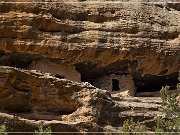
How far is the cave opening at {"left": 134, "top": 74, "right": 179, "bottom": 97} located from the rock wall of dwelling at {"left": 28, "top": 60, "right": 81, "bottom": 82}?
2.22 meters

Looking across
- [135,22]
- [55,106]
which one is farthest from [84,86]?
[135,22]

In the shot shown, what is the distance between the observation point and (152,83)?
57.8ft

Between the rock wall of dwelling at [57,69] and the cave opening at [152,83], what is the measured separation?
2.22 meters

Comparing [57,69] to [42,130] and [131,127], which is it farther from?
[42,130]

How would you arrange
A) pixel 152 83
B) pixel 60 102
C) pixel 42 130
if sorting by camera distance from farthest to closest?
pixel 152 83, pixel 60 102, pixel 42 130

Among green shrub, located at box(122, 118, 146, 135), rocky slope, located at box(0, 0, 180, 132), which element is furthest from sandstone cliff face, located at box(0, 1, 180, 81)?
green shrub, located at box(122, 118, 146, 135)

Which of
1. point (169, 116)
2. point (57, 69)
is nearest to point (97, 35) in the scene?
point (57, 69)

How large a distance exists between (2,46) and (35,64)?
47.4 inches

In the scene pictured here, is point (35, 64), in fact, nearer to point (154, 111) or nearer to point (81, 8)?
point (81, 8)

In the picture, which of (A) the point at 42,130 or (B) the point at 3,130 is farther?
(A) the point at 42,130

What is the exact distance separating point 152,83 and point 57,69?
3.44 meters

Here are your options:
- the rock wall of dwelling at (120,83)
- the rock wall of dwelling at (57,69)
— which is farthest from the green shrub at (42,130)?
the rock wall of dwelling at (120,83)

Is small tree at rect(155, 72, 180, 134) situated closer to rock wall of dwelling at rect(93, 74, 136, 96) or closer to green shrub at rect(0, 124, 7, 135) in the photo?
green shrub at rect(0, 124, 7, 135)

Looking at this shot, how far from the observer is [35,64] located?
15.9m
